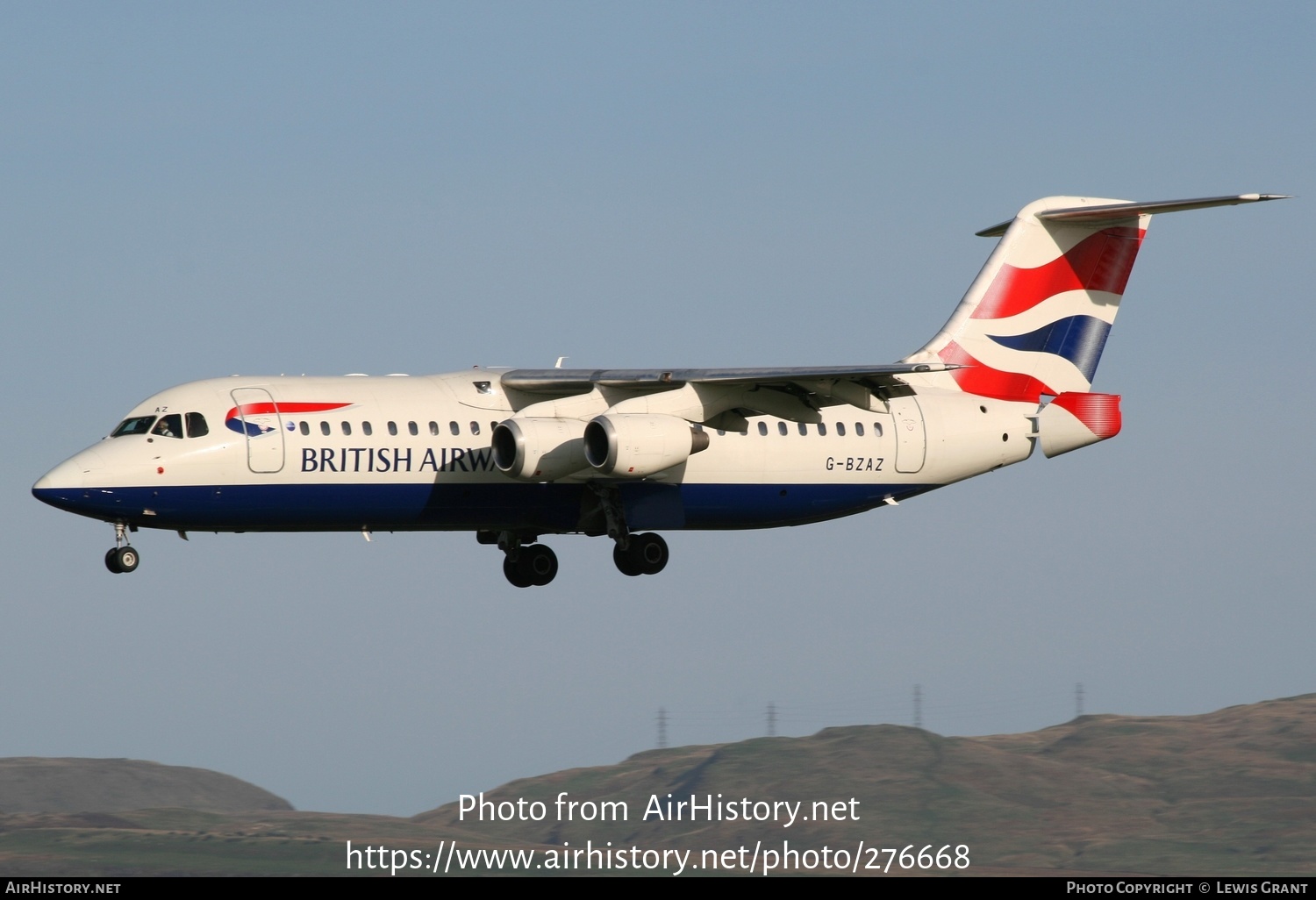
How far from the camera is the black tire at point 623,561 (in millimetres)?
29891

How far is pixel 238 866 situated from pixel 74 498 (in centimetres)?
3641

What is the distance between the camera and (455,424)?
28.1m

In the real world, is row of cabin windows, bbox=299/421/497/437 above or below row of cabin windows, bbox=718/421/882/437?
above

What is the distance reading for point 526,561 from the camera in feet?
101

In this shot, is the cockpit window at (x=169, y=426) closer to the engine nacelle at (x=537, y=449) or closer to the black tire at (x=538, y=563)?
the engine nacelle at (x=537, y=449)

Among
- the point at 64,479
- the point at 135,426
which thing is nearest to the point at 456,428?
the point at 135,426

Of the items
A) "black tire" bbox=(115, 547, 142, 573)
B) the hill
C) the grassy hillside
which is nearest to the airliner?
"black tire" bbox=(115, 547, 142, 573)

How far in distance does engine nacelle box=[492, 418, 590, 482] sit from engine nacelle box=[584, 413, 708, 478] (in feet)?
0.87

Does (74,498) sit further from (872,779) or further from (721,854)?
(872,779)

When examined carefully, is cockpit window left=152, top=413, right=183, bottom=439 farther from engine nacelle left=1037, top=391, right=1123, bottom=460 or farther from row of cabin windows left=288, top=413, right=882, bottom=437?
engine nacelle left=1037, top=391, right=1123, bottom=460

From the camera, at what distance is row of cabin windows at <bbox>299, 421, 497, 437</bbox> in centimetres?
2706

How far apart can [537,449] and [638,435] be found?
4.91 ft

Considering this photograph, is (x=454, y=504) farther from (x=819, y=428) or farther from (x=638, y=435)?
(x=819, y=428)

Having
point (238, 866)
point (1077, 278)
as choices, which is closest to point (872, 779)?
point (238, 866)
